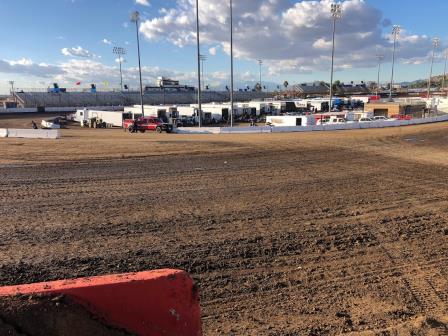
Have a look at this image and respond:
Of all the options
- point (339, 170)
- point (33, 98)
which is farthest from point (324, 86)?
point (339, 170)

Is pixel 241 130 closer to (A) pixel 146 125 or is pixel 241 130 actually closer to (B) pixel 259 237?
(A) pixel 146 125

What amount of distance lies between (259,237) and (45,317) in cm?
503

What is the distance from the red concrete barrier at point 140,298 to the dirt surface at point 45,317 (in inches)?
2.2

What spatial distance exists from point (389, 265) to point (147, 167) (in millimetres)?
11004

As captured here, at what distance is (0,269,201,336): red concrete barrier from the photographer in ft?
9.14

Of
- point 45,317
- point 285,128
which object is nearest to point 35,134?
point 285,128

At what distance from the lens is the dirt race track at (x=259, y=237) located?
483cm

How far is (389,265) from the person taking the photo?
609 centimetres

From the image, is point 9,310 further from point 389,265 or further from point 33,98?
point 33,98

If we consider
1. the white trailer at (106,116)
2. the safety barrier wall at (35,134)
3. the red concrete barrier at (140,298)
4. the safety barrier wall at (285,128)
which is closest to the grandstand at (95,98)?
the white trailer at (106,116)

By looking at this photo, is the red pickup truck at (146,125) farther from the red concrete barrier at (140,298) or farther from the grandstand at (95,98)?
the grandstand at (95,98)

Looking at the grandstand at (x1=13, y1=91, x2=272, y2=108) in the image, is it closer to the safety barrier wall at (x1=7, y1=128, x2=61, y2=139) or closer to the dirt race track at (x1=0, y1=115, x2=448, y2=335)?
the safety barrier wall at (x1=7, y1=128, x2=61, y2=139)

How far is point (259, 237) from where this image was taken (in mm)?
7277

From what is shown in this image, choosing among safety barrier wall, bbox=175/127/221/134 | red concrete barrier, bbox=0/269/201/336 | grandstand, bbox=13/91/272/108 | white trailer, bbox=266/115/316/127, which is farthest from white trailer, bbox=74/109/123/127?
red concrete barrier, bbox=0/269/201/336
